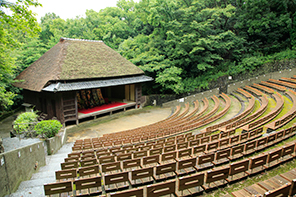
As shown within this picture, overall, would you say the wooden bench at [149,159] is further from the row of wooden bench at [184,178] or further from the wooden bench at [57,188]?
the wooden bench at [57,188]

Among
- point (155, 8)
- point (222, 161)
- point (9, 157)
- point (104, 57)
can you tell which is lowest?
point (222, 161)

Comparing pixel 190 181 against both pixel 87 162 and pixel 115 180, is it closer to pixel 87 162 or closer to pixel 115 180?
pixel 115 180

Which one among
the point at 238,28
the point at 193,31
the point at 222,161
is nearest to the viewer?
the point at 222,161

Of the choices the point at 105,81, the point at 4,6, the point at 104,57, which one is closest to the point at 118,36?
the point at 104,57

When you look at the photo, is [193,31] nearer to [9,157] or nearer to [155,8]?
[155,8]

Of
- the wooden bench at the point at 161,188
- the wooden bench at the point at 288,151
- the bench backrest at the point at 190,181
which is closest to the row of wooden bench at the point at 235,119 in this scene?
the wooden bench at the point at 288,151

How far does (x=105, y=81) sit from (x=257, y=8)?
2093 cm

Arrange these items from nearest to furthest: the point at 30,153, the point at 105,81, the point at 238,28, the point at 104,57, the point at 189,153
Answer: the point at 189,153
the point at 30,153
the point at 105,81
the point at 104,57
the point at 238,28

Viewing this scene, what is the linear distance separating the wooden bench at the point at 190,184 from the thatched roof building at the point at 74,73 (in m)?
13.8

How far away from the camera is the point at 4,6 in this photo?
302 inches

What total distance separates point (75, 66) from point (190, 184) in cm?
1695

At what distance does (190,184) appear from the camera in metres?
4.55

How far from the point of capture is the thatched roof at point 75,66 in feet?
56.5

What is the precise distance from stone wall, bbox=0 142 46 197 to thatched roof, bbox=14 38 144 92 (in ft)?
32.8
